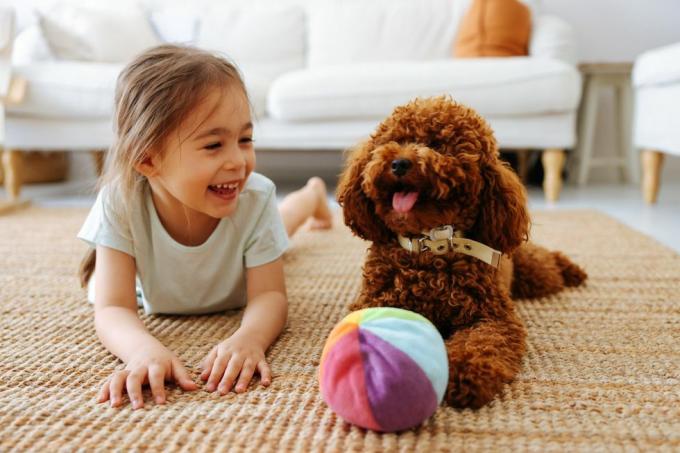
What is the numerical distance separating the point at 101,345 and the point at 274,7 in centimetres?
281

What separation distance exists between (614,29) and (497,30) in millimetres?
1053

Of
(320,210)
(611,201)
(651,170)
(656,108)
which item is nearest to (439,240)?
(320,210)

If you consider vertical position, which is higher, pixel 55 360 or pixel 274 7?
pixel 274 7

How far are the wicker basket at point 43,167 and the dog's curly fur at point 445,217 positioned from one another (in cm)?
283

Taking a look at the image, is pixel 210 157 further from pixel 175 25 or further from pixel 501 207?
pixel 175 25

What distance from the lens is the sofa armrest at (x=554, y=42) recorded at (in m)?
2.78

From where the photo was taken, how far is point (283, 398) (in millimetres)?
800

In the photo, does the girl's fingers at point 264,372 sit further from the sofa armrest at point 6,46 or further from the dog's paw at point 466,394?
the sofa armrest at point 6,46

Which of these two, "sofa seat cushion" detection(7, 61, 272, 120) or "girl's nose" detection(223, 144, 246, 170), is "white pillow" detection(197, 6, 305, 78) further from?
"girl's nose" detection(223, 144, 246, 170)

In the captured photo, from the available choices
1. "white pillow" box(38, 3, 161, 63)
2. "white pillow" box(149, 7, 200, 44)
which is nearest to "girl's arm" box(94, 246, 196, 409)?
"white pillow" box(38, 3, 161, 63)

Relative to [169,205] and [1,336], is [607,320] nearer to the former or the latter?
[169,205]

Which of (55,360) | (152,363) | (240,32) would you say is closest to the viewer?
(152,363)

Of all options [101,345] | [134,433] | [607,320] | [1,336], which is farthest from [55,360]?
[607,320]

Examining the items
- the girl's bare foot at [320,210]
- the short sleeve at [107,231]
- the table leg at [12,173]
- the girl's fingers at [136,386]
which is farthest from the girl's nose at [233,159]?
the table leg at [12,173]
